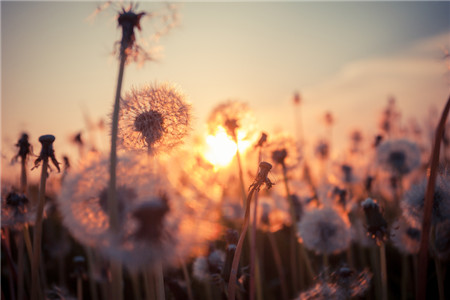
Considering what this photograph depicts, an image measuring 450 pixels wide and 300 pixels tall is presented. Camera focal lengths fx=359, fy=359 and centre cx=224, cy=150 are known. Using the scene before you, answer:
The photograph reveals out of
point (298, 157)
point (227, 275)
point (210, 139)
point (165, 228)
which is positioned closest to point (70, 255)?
point (210, 139)

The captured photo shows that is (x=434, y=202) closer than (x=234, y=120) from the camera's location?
Yes

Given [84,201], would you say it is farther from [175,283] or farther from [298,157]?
[298,157]

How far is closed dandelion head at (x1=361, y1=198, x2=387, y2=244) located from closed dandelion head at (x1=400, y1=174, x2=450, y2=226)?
9.3 inches

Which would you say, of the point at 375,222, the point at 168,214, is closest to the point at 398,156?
the point at 375,222

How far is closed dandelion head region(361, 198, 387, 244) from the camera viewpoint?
3.41 metres

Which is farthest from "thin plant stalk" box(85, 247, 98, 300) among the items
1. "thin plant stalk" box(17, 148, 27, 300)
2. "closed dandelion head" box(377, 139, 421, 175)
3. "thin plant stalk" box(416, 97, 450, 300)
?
"closed dandelion head" box(377, 139, 421, 175)

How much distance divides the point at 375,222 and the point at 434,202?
54 cm

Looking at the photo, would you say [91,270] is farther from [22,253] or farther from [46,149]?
[46,149]

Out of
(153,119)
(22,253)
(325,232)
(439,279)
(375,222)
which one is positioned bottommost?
(439,279)

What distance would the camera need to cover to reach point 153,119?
2.87 m

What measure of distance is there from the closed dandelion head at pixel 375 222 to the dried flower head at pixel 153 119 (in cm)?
195

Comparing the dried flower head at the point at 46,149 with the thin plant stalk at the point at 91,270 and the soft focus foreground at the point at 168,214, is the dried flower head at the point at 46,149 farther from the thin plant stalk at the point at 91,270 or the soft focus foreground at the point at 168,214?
the thin plant stalk at the point at 91,270

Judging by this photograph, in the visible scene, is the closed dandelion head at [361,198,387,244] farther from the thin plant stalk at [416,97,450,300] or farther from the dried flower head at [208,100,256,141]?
the dried flower head at [208,100,256,141]

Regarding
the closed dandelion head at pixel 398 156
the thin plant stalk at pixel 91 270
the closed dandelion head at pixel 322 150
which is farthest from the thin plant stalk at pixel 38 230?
the closed dandelion head at pixel 322 150
